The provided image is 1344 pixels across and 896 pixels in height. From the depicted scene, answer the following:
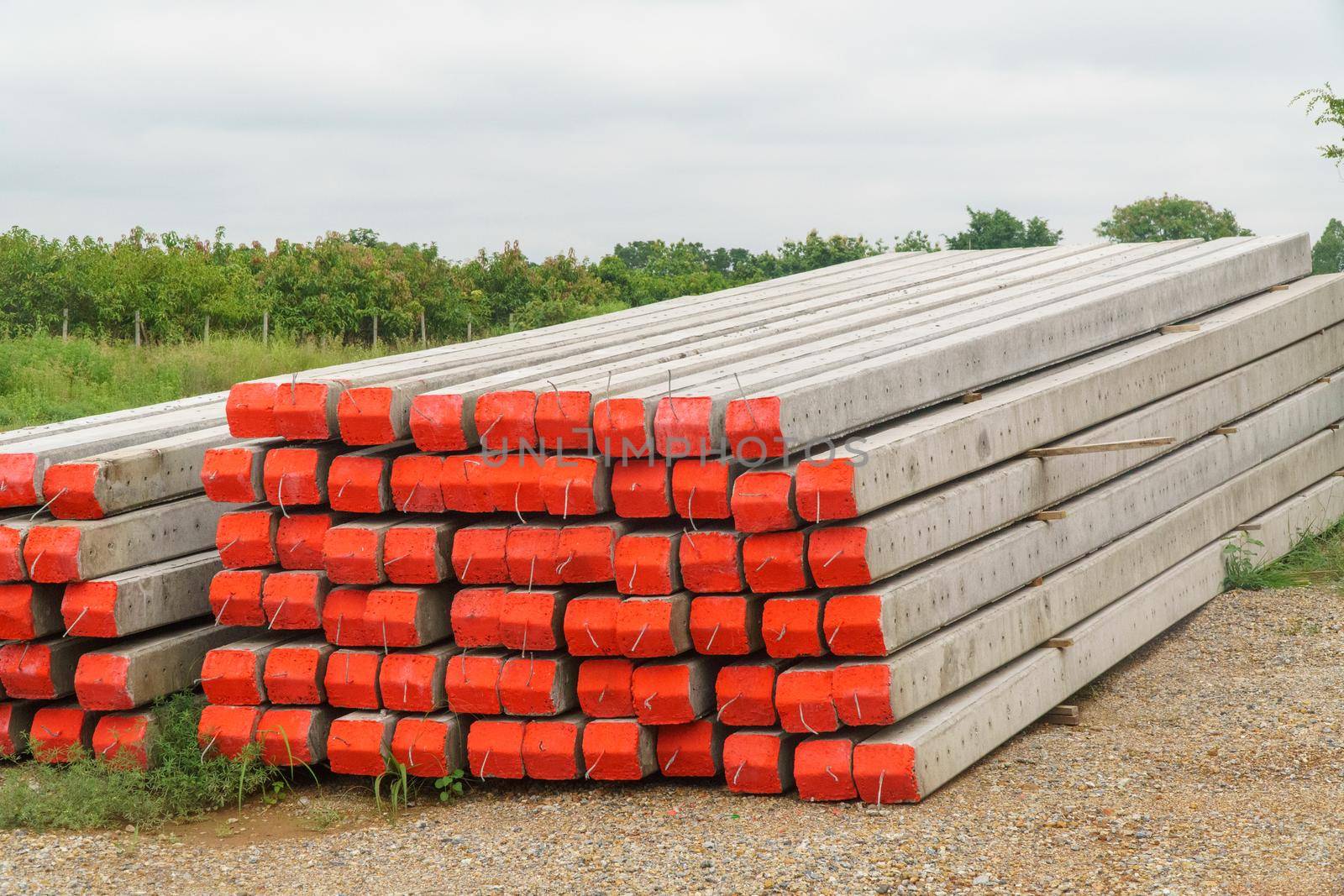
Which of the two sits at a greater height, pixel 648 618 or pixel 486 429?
pixel 486 429

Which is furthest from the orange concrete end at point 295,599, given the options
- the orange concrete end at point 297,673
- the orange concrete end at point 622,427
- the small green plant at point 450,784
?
the orange concrete end at point 622,427

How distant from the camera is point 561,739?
615cm

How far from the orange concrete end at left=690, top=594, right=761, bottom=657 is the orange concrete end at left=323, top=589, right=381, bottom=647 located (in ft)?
5.00

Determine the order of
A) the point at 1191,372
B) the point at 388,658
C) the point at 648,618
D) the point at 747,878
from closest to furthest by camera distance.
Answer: the point at 747,878
the point at 648,618
the point at 388,658
the point at 1191,372

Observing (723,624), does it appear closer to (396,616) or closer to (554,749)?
(554,749)

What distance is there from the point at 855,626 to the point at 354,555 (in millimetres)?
2296

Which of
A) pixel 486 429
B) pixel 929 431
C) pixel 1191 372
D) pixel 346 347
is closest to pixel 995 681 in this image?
pixel 929 431

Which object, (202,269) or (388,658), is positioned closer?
(388,658)

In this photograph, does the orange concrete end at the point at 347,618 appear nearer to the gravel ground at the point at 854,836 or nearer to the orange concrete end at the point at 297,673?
the orange concrete end at the point at 297,673

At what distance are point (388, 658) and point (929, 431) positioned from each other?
107 inches

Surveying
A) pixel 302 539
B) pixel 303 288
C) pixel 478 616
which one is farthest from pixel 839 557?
pixel 303 288

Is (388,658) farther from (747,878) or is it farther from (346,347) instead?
(346,347)

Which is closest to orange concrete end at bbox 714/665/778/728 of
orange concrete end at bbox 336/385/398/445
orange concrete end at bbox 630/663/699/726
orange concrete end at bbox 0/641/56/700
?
orange concrete end at bbox 630/663/699/726

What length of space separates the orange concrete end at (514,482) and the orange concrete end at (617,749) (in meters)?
1.04
